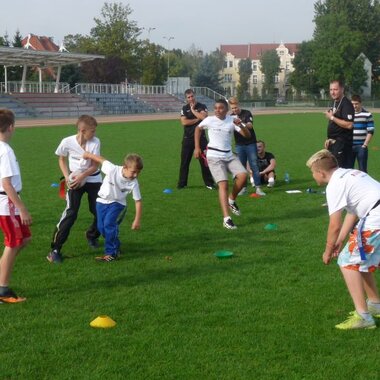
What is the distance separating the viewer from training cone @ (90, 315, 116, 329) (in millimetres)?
5250

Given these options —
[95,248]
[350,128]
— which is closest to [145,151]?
[350,128]

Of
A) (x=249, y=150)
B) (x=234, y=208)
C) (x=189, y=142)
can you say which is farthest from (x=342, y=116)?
(x=189, y=142)

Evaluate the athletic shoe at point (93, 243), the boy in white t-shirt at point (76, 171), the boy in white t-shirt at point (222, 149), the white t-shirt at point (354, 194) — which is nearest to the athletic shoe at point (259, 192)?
the boy in white t-shirt at point (222, 149)

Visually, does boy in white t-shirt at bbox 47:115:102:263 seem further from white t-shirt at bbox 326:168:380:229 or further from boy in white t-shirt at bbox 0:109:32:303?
white t-shirt at bbox 326:168:380:229

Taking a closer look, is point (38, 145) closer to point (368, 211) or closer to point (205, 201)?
point (205, 201)

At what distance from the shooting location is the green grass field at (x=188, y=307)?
14.9 feet

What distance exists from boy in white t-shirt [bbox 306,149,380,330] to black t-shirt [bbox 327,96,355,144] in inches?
213

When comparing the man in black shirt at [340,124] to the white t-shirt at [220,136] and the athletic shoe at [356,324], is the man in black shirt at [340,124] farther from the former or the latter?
the athletic shoe at [356,324]

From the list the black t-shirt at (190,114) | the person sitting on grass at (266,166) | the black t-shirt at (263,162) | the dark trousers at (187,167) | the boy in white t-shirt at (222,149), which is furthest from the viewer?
the black t-shirt at (263,162)

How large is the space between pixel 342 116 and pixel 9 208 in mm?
6320

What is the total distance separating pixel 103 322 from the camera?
17.3 feet

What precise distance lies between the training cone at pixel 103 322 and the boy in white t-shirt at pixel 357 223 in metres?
1.85

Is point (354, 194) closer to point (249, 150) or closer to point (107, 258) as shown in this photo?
point (107, 258)

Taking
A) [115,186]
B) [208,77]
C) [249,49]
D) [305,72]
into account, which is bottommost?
[115,186]
